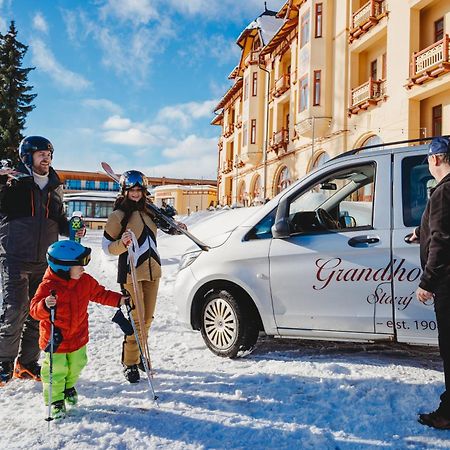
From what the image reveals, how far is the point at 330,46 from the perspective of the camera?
68.4 feet

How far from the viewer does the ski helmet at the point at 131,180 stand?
3941 mm

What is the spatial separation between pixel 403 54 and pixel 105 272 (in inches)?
519

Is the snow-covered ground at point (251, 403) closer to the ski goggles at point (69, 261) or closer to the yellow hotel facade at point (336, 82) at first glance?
the ski goggles at point (69, 261)

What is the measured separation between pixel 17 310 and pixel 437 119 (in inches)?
614

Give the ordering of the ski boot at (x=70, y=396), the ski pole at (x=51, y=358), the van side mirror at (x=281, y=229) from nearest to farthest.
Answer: the ski pole at (x=51, y=358) → the ski boot at (x=70, y=396) → the van side mirror at (x=281, y=229)

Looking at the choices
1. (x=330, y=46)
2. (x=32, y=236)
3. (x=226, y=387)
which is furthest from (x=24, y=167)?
(x=330, y=46)

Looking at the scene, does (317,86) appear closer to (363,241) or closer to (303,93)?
(303,93)

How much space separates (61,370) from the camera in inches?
124

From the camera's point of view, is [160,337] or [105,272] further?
[105,272]

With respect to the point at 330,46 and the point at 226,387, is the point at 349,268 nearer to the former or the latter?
the point at 226,387

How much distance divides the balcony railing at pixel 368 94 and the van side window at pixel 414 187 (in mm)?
14185

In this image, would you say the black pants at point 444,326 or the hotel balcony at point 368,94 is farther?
the hotel balcony at point 368,94

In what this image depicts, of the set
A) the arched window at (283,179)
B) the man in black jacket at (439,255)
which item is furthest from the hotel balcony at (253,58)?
the man in black jacket at (439,255)

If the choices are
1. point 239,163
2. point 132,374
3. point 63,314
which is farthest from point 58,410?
point 239,163
